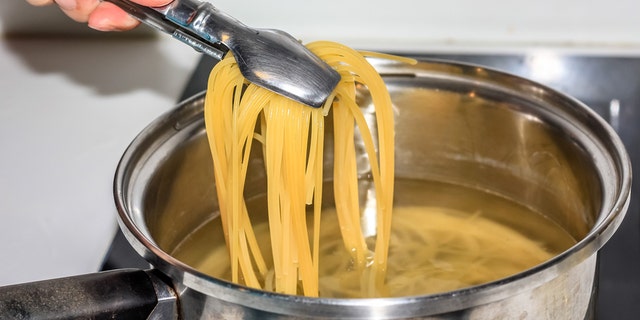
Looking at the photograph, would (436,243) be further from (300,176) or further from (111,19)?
(111,19)

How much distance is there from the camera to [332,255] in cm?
106

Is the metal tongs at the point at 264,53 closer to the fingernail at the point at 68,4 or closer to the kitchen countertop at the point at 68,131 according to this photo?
the fingernail at the point at 68,4

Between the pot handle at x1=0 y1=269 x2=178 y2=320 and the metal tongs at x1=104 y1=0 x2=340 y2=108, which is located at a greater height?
the metal tongs at x1=104 y1=0 x2=340 y2=108

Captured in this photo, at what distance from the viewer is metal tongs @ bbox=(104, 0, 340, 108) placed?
0.85 meters

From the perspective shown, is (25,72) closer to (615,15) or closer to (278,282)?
(278,282)

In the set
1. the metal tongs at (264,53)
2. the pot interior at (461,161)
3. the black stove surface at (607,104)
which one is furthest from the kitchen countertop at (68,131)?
the metal tongs at (264,53)

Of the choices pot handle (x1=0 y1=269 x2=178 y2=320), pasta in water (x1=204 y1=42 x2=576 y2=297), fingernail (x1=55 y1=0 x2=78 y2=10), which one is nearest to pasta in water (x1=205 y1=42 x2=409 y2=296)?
pasta in water (x1=204 y1=42 x2=576 y2=297)

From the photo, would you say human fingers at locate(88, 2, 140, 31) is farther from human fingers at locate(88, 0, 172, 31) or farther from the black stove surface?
the black stove surface

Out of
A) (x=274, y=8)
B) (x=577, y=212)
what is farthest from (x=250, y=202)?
(x=274, y=8)

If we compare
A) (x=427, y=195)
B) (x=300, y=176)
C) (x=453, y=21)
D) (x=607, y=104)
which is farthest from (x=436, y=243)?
(x=453, y=21)

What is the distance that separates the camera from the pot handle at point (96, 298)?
74 centimetres

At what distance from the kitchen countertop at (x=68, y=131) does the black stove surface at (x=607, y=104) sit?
53mm

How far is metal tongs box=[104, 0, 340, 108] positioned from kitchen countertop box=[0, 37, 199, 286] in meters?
0.38

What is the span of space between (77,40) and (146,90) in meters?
0.26
